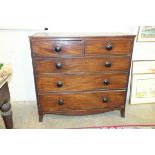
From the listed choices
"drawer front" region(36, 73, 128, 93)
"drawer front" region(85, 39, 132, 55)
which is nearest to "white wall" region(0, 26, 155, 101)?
"drawer front" region(85, 39, 132, 55)

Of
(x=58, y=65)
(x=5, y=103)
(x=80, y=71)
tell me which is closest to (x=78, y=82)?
(x=80, y=71)

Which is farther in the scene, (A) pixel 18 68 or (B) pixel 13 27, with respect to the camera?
(A) pixel 18 68

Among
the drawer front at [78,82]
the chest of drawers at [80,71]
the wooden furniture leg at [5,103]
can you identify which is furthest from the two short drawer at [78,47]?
the wooden furniture leg at [5,103]

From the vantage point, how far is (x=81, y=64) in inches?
72.8

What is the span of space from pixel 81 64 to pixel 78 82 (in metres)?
0.20

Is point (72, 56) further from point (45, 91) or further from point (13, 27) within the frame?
point (13, 27)

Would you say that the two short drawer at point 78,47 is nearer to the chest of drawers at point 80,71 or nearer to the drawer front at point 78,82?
the chest of drawers at point 80,71

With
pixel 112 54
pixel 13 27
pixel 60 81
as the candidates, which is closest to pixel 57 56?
pixel 60 81

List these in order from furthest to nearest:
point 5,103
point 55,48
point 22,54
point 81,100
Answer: point 22,54 → point 81,100 → point 55,48 → point 5,103

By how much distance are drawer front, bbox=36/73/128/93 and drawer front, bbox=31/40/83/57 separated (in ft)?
0.80

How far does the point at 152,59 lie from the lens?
2.38 metres

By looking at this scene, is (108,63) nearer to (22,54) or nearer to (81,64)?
(81,64)

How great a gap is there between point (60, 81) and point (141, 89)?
3.86 feet

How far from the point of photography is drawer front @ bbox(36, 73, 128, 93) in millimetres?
1902
